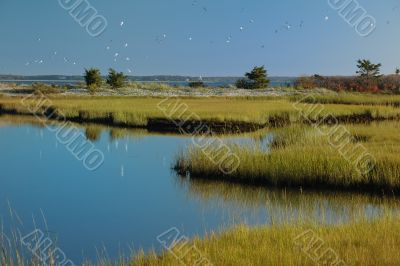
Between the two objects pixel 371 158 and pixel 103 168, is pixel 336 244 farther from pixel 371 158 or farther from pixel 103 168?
pixel 103 168

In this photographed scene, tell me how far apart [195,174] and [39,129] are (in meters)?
15.9

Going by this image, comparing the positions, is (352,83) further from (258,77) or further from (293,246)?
(293,246)

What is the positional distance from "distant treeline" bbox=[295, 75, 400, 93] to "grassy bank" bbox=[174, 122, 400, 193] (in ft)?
128

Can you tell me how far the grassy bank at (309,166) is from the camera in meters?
12.8

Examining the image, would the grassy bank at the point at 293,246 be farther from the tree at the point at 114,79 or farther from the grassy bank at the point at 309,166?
the tree at the point at 114,79

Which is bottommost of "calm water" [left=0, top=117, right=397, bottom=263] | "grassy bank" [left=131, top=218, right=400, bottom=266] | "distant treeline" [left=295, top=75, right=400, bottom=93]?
"calm water" [left=0, top=117, right=397, bottom=263]

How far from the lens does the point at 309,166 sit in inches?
531

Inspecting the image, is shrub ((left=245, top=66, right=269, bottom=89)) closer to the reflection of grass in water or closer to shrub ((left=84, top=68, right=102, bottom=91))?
shrub ((left=84, top=68, right=102, bottom=91))

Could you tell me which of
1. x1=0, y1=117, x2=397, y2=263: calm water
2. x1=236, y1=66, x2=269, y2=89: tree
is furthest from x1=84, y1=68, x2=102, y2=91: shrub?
x1=0, y1=117, x2=397, y2=263: calm water

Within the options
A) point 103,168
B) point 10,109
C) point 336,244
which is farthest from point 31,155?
point 10,109

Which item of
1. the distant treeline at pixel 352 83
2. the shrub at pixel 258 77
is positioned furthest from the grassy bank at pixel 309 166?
the shrub at pixel 258 77

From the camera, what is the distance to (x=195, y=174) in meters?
14.8

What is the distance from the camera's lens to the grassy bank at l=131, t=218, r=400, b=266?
6.84 meters

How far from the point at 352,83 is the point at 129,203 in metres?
50.5
